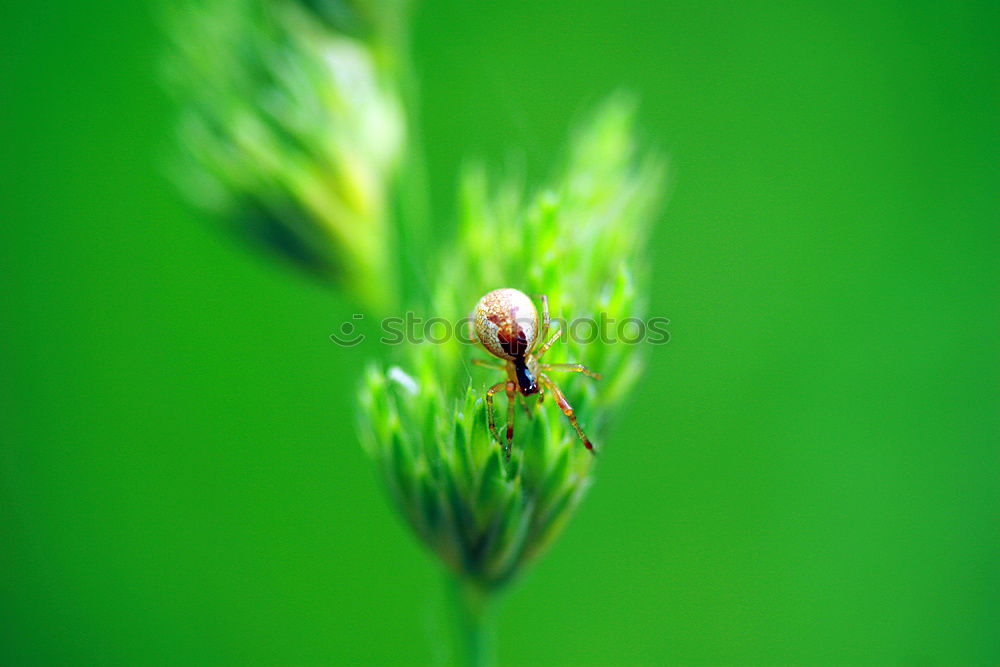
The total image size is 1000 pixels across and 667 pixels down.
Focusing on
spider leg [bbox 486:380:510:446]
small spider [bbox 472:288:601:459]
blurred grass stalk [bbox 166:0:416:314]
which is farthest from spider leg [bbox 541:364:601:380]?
blurred grass stalk [bbox 166:0:416:314]

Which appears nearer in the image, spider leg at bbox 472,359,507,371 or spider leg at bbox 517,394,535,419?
spider leg at bbox 517,394,535,419

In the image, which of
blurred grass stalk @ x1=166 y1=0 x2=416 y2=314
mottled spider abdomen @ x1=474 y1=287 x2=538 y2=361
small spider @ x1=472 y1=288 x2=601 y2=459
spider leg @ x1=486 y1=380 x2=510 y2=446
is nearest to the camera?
spider leg @ x1=486 y1=380 x2=510 y2=446

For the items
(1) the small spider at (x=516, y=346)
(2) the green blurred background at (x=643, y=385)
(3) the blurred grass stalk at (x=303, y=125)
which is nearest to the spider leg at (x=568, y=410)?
(1) the small spider at (x=516, y=346)

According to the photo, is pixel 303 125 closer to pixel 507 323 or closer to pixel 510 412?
pixel 507 323

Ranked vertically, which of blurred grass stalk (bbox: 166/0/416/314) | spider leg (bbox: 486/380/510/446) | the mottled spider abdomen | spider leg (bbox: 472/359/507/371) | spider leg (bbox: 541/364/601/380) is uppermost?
blurred grass stalk (bbox: 166/0/416/314)

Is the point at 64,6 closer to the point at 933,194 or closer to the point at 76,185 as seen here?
the point at 76,185

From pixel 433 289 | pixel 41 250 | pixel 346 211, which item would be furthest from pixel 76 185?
pixel 433 289

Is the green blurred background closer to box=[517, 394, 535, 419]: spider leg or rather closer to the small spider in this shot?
the small spider

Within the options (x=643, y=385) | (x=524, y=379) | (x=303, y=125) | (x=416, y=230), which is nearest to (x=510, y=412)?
(x=524, y=379)
